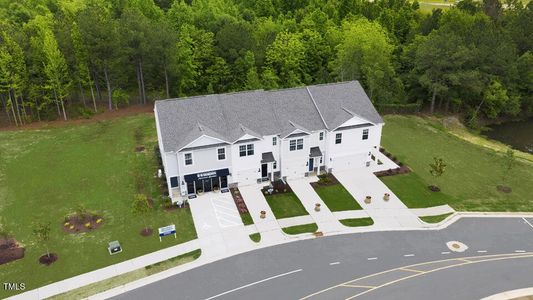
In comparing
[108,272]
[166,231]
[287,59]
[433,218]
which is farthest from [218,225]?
[287,59]

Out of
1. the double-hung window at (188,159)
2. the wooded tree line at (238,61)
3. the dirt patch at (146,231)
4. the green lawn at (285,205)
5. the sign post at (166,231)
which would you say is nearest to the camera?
the sign post at (166,231)

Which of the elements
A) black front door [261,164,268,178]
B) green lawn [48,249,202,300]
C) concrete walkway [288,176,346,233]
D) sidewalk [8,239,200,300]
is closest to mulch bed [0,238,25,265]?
sidewalk [8,239,200,300]

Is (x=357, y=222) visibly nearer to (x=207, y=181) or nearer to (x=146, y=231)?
(x=207, y=181)

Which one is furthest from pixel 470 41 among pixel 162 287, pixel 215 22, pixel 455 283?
pixel 162 287

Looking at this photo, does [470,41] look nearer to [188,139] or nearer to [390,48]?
[390,48]

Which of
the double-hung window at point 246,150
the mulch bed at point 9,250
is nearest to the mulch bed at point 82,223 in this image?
the mulch bed at point 9,250

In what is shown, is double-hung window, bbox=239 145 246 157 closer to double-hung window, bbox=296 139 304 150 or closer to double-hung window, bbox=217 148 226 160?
double-hung window, bbox=217 148 226 160

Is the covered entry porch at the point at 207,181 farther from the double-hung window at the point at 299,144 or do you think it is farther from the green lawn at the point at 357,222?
the green lawn at the point at 357,222
